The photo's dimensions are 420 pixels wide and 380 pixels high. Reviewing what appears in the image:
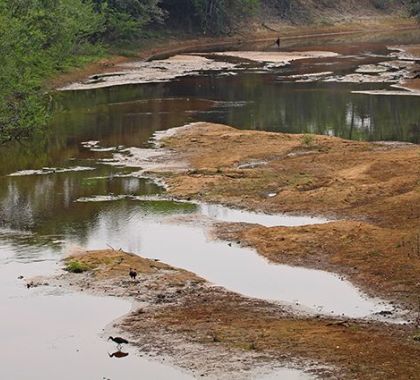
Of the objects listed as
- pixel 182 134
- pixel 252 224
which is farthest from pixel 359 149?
pixel 252 224

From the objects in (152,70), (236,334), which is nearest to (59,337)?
(236,334)

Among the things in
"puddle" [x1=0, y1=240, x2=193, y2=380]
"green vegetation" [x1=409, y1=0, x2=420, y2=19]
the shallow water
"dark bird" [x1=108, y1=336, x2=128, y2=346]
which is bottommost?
"puddle" [x1=0, y1=240, x2=193, y2=380]

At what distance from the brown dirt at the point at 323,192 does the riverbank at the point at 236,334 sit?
8.97 feet

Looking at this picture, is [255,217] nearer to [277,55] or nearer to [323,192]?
[323,192]

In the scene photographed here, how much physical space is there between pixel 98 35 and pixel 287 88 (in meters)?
24.0

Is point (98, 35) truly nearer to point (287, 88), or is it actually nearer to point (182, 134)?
point (287, 88)

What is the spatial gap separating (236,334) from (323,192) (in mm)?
12761

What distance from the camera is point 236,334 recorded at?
1809 cm

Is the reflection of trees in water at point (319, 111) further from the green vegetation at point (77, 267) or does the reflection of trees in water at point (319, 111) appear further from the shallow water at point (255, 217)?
the green vegetation at point (77, 267)

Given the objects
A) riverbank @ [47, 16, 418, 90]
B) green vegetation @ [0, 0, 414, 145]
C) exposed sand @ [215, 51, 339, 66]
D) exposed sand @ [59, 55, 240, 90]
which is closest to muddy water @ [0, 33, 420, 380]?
green vegetation @ [0, 0, 414, 145]

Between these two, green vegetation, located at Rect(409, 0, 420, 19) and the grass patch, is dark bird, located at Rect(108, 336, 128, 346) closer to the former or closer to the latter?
the grass patch

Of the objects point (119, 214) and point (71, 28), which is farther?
point (71, 28)

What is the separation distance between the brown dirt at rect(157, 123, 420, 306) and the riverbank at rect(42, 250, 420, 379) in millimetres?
2734

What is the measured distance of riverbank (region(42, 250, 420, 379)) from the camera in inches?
648
